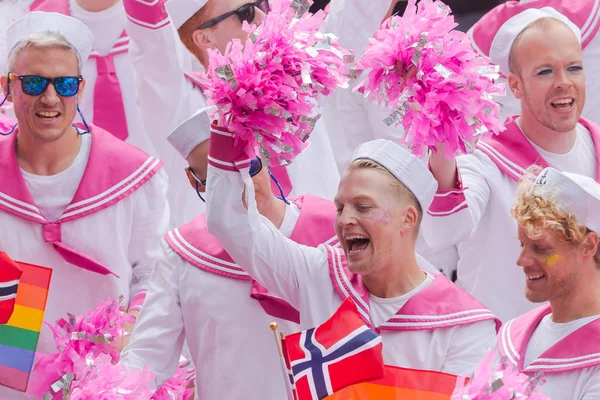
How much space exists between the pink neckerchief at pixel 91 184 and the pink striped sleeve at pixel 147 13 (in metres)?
0.64

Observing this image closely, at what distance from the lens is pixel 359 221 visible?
4461 mm

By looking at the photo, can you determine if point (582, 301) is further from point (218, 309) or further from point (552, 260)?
point (218, 309)

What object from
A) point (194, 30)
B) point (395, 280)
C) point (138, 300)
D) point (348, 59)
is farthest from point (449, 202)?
point (194, 30)

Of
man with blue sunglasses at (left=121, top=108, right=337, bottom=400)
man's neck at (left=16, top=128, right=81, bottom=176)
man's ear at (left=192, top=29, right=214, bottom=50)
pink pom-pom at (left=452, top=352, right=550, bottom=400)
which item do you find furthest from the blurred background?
pink pom-pom at (left=452, top=352, right=550, bottom=400)

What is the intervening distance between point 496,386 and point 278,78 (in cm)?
115

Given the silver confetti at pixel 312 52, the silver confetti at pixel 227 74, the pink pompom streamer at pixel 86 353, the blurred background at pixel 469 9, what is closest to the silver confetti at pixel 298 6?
the silver confetti at pixel 312 52

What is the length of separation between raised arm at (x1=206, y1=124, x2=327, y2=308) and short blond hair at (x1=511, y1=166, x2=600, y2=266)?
0.74 m

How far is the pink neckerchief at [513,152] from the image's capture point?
18.6 feet

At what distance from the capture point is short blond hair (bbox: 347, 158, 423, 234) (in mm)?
4574

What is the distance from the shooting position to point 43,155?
5391 mm

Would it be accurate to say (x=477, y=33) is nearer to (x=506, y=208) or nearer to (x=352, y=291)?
(x=506, y=208)

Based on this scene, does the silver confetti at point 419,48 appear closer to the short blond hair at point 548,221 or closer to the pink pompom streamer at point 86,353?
the short blond hair at point 548,221

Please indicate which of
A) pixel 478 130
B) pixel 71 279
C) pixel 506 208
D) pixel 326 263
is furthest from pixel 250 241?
pixel 506 208

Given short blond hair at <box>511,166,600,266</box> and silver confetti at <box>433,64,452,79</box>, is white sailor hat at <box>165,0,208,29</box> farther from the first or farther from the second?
short blond hair at <box>511,166,600,266</box>
